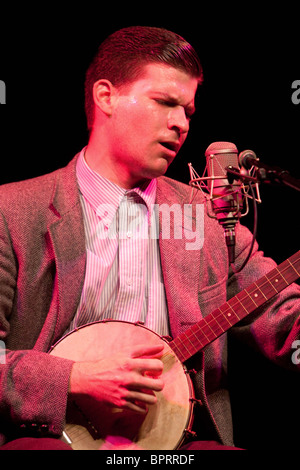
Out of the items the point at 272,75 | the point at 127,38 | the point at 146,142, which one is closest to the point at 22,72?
the point at 127,38

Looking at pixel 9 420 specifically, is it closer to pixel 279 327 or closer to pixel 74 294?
pixel 74 294

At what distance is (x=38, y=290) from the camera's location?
2.36 meters

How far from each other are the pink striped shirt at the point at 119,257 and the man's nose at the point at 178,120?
355 mm

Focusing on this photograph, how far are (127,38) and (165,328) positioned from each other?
4.50ft

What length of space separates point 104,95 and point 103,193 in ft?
1.54

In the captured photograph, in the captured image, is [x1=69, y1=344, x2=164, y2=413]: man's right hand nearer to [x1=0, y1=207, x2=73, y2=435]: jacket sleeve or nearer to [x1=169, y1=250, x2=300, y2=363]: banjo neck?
[x1=0, y1=207, x2=73, y2=435]: jacket sleeve

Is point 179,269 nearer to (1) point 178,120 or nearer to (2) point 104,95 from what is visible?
(1) point 178,120

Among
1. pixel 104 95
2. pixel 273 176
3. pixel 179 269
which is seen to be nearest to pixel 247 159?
pixel 273 176

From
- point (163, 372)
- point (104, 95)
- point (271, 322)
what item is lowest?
point (163, 372)

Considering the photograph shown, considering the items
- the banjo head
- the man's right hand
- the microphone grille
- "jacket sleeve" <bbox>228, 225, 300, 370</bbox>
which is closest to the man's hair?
the microphone grille

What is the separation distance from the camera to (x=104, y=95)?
2605 mm

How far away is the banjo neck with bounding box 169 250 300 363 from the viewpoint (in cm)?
223

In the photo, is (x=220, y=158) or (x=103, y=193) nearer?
(x=220, y=158)

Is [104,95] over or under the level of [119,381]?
over
